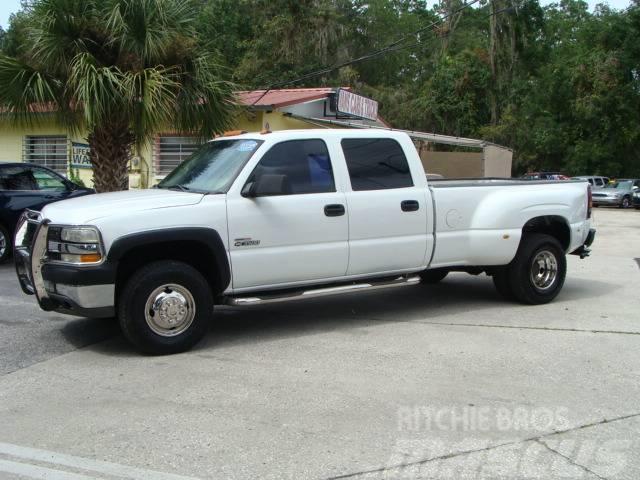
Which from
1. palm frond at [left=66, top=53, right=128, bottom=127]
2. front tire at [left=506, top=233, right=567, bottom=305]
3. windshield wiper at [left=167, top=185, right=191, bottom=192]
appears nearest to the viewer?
windshield wiper at [left=167, top=185, right=191, bottom=192]

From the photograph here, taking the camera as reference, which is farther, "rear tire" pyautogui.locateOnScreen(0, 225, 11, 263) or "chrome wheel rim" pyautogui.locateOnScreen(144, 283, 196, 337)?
"rear tire" pyautogui.locateOnScreen(0, 225, 11, 263)

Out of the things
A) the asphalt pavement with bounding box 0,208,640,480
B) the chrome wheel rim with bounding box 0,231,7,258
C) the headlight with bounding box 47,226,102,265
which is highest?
the headlight with bounding box 47,226,102,265

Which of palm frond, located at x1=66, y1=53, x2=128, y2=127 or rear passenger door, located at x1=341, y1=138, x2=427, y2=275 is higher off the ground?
palm frond, located at x1=66, y1=53, x2=128, y2=127

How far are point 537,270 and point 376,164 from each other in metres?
2.50

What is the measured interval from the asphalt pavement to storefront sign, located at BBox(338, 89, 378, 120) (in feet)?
36.4

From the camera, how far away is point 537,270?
316 inches

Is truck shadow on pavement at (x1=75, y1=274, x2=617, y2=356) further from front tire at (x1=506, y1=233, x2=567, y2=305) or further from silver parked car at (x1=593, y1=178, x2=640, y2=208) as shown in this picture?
silver parked car at (x1=593, y1=178, x2=640, y2=208)

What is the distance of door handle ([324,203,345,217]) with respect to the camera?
652cm

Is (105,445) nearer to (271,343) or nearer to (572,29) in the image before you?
(271,343)

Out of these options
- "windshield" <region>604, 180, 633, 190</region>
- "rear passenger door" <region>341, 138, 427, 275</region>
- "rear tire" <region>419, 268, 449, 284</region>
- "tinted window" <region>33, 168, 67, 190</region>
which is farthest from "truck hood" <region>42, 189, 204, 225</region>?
"windshield" <region>604, 180, 633, 190</region>

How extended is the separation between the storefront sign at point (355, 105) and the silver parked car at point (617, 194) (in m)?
17.2

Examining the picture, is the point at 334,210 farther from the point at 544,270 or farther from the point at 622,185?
the point at 622,185

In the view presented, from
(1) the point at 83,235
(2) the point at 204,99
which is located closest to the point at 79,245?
(1) the point at 83,235

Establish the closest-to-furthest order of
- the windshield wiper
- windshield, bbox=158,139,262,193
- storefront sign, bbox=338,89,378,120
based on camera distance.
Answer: windshield, bbox=158,139,262,193
the windshield wiper
storefront sign, bbox=338,89,378,120
